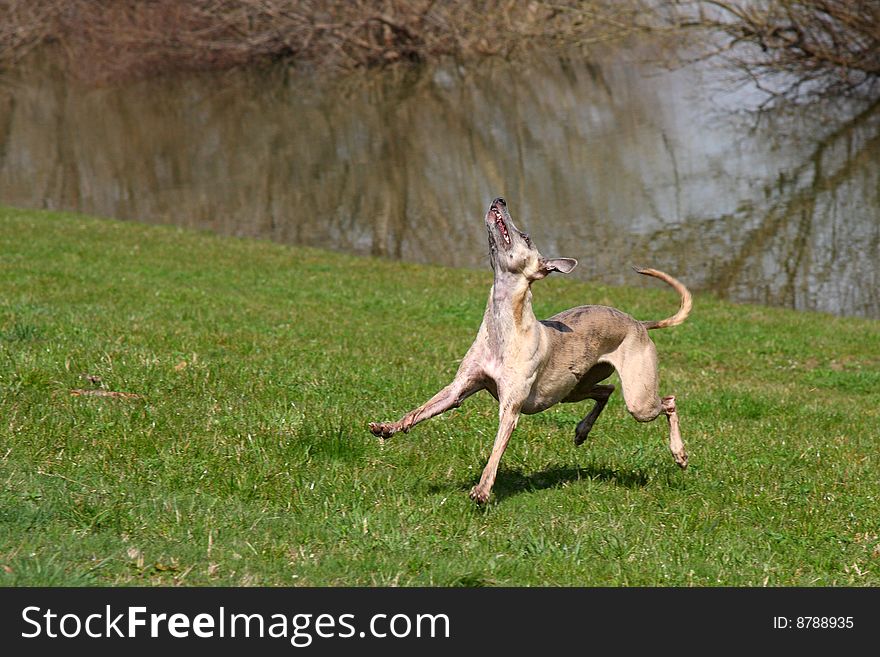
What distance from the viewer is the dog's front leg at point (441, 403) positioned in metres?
5.96

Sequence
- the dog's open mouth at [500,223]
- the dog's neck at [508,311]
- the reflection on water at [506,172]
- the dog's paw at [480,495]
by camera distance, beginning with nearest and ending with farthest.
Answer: the dog's open mouth at [500,223] < the dog's paw at [480,495] < the dog's neck at [508,311] < the reflection on water at [506,172]

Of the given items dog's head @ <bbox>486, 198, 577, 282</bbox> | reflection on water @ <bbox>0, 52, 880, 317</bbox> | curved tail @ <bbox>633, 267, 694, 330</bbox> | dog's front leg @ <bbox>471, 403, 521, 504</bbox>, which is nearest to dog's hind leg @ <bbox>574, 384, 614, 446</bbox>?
curved tail @ <bbox>633, 267, 694, 330</bbox>

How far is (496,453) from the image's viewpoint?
610 centimetres

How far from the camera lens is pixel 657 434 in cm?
880

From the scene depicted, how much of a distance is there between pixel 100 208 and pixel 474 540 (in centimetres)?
2470

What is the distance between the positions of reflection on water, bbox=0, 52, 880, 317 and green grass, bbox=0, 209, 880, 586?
997 centimetres

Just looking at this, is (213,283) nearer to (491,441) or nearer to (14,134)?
(491,441)

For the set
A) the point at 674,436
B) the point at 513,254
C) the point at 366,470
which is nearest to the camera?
the point at 513,254

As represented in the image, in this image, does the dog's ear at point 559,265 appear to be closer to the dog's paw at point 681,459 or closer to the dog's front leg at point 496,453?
the dog's front leg at point 496,453

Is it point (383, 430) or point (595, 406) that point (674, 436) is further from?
point (383, 430)

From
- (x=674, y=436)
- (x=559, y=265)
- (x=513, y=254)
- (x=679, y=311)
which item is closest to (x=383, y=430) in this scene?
(x=513, y=254)

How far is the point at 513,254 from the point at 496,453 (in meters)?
1.10

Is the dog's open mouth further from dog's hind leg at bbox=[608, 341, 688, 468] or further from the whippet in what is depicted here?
dog's hind leg at bbox=[608, 341, 688, 468]

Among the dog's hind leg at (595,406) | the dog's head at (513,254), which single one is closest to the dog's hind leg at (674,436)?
the dog's hind leg at (595,406)
